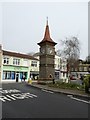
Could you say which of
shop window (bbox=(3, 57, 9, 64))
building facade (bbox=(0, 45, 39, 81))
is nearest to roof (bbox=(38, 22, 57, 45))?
building facade (bbox=(0, 45, 39, 81))

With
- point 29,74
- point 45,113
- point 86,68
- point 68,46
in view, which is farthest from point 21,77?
point 45,113

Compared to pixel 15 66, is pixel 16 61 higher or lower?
higher

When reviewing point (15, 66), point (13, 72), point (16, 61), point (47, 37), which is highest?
point (47, 37)

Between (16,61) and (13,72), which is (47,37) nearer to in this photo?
(16,61)

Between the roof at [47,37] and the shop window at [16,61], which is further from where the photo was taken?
the shop window at [16,61]

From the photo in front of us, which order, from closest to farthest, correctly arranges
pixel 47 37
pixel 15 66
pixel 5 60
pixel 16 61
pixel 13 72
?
pixel 47 37, pixel 5 60, pixel 13 72, pixel 15 66, pixel 16 61

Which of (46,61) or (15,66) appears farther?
(15,66)

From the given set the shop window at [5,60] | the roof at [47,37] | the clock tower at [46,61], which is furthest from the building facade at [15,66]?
the clock tower at [46,61]

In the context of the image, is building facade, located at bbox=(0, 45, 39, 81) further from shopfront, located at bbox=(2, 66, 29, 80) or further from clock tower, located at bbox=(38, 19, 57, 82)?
clock tower, located at bbox=(38, 19, 57, 82)

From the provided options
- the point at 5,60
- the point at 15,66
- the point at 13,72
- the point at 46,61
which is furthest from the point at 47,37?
the point at 13,72

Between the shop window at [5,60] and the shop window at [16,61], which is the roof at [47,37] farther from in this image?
the shop window at [16,61]

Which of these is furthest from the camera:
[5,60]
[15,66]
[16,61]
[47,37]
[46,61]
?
[16,61]

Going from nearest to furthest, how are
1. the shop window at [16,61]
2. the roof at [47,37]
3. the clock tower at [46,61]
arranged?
the clock tower at [46,61]
the roof at [47,37]
the shop window at [16,61]

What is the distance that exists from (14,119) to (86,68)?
3537 inches
